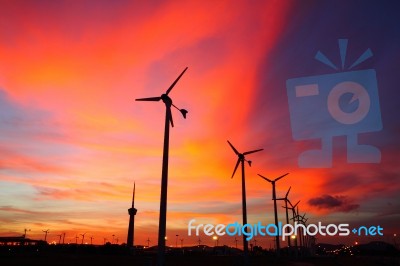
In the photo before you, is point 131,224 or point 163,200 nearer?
point 163,200

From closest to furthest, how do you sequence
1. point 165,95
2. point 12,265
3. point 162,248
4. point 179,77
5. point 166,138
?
point 162,248 < point 166,138 < point 165,95 < point 179,77 < point 12,265

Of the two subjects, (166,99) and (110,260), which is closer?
(166,99)

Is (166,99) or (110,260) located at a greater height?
(166,99)

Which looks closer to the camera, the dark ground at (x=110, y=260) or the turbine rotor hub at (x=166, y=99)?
the turbine rotor hub at (x=166, y=99)

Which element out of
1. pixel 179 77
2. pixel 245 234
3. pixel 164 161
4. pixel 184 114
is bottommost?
pixel 245 234

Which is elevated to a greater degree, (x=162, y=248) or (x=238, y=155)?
(x=238, y=155)

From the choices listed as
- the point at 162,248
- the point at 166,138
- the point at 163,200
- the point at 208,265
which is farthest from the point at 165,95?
the point at 208,265

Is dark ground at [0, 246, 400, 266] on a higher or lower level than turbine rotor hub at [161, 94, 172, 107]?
lower

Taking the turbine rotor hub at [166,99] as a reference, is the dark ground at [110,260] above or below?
below

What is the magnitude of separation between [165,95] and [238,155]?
135ft

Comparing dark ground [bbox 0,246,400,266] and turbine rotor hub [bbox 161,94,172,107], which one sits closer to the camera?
turbine rotor hub [bbox 161,94,172,107]

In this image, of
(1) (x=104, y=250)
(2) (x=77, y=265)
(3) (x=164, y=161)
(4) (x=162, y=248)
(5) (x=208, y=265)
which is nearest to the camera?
(4) (x=162, y=248)

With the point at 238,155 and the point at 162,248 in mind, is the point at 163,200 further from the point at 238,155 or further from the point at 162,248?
the point at 238,155

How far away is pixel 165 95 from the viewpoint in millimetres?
49781
